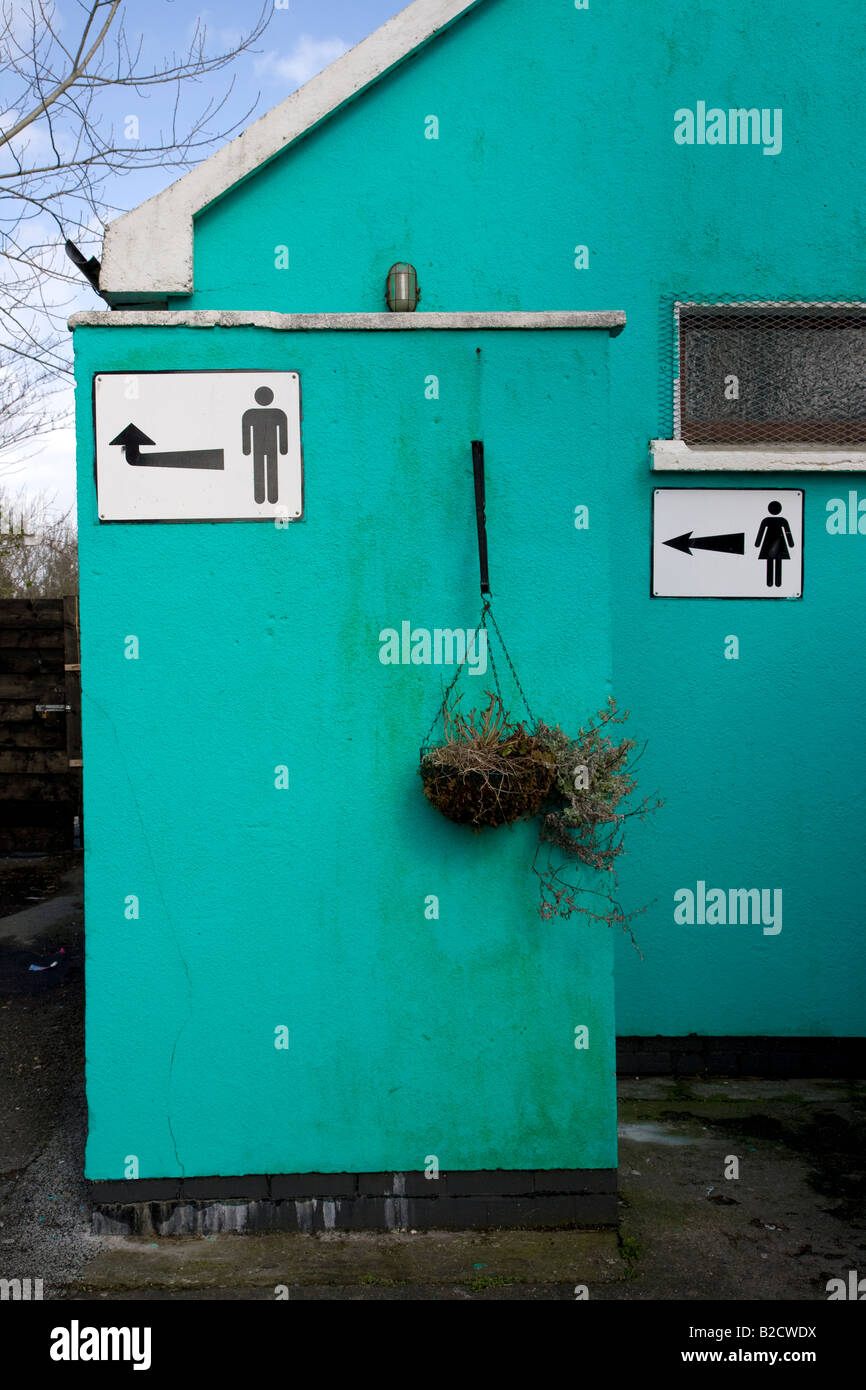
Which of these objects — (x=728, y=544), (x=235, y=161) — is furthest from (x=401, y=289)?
(x=728, y=544)

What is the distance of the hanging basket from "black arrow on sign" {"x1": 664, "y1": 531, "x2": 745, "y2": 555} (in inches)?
83.0

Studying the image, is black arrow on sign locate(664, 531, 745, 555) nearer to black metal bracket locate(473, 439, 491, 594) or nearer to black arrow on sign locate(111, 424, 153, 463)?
black metal bracket locate(473, 439, 491, 594)

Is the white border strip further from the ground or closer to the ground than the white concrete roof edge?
closer to the ground

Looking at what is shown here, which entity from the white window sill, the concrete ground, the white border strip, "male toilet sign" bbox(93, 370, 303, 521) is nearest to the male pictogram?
"male toilet sign" bbox(93, 370, 303, 521)

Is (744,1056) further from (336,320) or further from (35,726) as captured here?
(35,726)

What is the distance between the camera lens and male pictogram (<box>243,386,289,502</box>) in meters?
4.11

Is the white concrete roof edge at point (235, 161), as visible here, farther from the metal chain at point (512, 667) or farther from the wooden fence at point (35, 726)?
the wooden fence at point (35, 726)

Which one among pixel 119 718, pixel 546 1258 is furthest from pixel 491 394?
pixel 546 1258

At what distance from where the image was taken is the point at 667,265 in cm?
559

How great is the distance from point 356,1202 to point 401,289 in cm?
406

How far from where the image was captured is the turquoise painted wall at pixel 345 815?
4.14 m

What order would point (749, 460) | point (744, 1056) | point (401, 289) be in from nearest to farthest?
1. point (401, 289)
2. point (749, 460)
3. point (744, 1056)

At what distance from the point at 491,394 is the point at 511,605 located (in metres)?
0.81

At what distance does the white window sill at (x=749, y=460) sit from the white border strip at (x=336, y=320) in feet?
4.87
